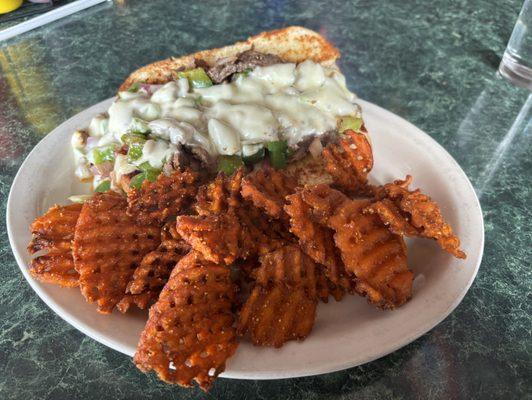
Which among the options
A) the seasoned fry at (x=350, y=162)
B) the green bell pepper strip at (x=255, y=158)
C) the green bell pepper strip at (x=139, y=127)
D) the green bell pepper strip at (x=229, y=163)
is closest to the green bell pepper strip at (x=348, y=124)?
the seasoned fry at (x=350, y=162)

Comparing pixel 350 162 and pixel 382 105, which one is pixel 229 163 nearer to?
pixel 350 162

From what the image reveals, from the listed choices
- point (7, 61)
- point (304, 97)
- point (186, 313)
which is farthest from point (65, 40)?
point (186, 313)

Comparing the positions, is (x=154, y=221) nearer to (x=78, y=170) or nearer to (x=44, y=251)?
(x=44, y=251)

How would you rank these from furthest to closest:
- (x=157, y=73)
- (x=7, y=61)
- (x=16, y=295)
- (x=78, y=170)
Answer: (x=7, y=61)
(x=157, y=73)
(x=78, y=170)
(x=16, y=295)

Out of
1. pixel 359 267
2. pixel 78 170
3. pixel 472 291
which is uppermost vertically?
pixel 359 267

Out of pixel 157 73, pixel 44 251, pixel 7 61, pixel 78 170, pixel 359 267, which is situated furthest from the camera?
pixel 7 61

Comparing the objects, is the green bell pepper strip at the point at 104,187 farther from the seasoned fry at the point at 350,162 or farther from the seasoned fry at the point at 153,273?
the seasoned fry at the point at 350,162

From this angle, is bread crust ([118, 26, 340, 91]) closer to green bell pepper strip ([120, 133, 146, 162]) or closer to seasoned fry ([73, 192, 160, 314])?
green bell pepper strip ([120, 133, 146, 162])
